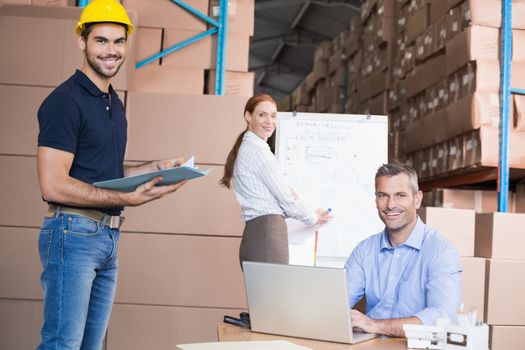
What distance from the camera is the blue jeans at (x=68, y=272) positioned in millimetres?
2326

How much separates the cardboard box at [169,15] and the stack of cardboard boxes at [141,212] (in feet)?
1.00

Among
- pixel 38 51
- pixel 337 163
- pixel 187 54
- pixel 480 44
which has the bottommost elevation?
pixel 337 163

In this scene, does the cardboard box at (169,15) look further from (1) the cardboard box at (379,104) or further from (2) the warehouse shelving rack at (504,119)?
(1) the cardboard box at (379,104)

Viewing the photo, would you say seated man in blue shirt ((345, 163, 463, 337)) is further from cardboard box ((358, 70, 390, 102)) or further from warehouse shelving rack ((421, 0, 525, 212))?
cardboard box ((358, 70, 390, 102))

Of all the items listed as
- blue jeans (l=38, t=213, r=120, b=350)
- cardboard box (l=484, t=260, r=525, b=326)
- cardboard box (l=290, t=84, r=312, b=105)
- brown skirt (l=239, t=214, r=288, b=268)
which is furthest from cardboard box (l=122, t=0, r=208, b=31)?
cardboard box (l=290, t=84, r=312, b=105)

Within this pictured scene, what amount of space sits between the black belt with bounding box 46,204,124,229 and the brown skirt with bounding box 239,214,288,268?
123cm

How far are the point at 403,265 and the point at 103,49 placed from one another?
122 cm

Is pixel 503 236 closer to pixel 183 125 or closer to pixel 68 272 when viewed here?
pixel 183 125

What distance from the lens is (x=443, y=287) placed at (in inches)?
97.5

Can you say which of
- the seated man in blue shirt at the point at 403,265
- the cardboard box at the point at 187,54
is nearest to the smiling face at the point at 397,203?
the seated man in blue shirt at the point at 403,265

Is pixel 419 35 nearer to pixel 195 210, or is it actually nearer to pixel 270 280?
pixel 195 210

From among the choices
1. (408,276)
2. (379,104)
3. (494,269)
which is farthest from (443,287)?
(379,104)

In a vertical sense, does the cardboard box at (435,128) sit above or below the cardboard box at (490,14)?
below

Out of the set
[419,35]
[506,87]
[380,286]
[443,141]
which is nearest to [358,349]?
[380,286]
